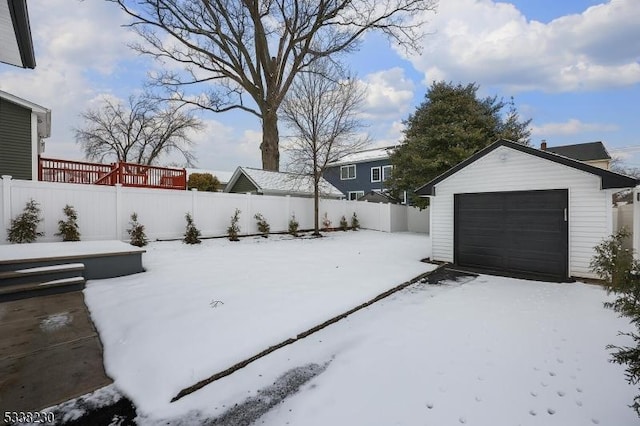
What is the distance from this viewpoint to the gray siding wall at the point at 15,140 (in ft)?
32.5

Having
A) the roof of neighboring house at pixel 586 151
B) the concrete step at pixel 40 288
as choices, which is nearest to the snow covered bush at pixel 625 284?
the concrete step at pixel 40 288

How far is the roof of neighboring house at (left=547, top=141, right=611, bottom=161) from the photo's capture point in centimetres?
2227

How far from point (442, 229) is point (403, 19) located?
11.8 m

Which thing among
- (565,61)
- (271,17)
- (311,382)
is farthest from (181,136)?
(311,382)

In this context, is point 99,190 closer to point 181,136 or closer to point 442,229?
point 442,229

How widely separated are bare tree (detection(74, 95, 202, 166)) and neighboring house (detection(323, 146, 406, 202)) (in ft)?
46.3

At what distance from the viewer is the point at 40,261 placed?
4711 mm

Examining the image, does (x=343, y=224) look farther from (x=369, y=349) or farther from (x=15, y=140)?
(x=15, y=140)

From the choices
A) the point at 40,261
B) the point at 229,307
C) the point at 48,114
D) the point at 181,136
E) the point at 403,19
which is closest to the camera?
the point at 229,307

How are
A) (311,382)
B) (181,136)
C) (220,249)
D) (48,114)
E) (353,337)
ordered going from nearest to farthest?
1. (311,382)
2. (353,337)
3. (220,249)
4. (48,114)
5. (181,136)

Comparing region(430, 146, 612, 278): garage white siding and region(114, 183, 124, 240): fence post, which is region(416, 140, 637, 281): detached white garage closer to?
region(430, 146, 612, 278): garage white siding

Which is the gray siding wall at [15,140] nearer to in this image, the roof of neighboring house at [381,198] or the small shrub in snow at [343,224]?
the small shrub in snow at [343,224]

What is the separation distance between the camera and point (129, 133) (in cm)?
2834

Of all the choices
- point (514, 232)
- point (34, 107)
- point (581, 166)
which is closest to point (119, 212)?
point (34, 107)
